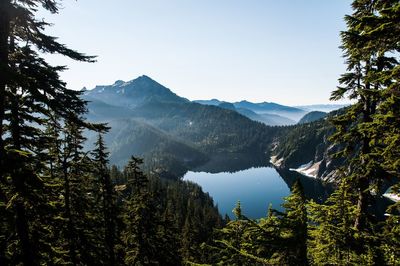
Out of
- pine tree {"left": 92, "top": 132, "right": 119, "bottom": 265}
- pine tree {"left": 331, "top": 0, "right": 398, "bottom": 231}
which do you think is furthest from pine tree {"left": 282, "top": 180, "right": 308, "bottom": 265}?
pine tree {"left": 92, "top": 132, "right": 119, "bottom": 265}

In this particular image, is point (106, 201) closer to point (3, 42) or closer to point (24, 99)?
point (24, 99)

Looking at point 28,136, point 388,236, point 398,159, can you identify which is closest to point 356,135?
point 398,159

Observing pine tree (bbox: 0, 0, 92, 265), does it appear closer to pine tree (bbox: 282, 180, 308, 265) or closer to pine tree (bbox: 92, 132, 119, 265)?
pine tree (bbox: 282, 180, 308, 265)

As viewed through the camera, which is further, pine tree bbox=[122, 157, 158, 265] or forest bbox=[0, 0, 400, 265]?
pine tree bbox=[122, 157, 158, 265]

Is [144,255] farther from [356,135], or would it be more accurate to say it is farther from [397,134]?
[397,134]

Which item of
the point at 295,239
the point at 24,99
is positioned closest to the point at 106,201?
the point at 24,99

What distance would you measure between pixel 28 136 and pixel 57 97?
4.16 metres

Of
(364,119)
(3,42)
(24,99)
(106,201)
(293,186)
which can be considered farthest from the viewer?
(106,201)

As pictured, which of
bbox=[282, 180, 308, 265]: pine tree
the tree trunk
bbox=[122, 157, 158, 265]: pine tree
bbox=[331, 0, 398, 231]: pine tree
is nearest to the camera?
bbox=[282, 180, 308, 265]: pine tree

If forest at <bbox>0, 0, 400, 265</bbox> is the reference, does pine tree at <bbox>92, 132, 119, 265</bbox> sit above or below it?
below

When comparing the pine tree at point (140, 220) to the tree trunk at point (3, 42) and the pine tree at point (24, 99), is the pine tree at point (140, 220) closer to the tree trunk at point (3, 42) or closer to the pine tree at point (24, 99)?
the pine tree at point (24, 99)

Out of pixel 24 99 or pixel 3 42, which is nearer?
pixel 3 42

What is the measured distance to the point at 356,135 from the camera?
1791 cm

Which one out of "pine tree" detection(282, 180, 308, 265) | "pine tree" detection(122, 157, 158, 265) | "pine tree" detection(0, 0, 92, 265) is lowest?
"pine tree" detection(122, 157, 158, 265)
